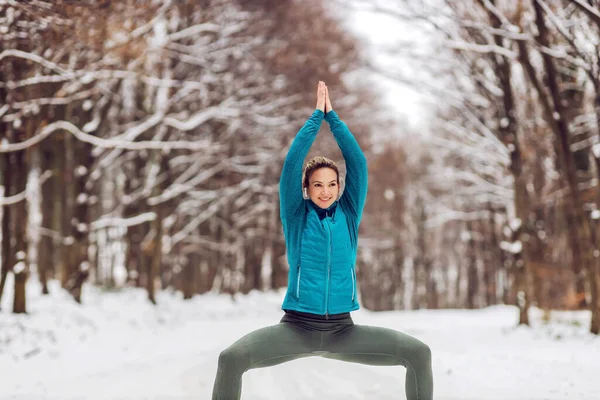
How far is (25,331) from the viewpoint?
29.8 ft

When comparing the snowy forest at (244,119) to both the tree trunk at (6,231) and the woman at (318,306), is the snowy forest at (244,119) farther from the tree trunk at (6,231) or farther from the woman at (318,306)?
the woman at (318,306)

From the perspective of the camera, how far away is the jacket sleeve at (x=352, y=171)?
3545mm

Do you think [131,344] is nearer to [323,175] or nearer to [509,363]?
[509,363]

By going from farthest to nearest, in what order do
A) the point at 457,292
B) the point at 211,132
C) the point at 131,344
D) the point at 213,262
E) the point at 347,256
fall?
1. the point at 457,292
2. the point at 213,262
3. the point at 211,132
4. the point at 131,344
5. the point at 347,256

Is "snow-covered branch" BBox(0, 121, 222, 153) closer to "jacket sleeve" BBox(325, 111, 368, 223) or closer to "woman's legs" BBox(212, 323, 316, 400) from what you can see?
"jacket sleeve" BBox(325, 111, 368, 223)

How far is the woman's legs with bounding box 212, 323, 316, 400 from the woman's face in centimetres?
72

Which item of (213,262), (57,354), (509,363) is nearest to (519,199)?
(509,363)

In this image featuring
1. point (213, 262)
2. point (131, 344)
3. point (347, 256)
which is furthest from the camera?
point (213, 262)

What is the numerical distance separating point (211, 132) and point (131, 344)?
34.1 feet

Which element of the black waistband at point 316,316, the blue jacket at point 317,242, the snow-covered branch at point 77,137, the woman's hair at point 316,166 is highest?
the snow-covered branch at point 77,137

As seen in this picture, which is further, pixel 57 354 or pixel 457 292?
pixel 457 292

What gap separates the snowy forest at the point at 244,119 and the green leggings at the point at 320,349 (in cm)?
516

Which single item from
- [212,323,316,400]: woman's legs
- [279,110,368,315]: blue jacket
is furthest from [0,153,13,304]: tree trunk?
[279,110,368,315]: blue jacket

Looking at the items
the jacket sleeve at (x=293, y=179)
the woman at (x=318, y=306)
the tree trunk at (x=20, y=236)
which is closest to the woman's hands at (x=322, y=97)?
the jacket sleeve at (x=293, y=179)
